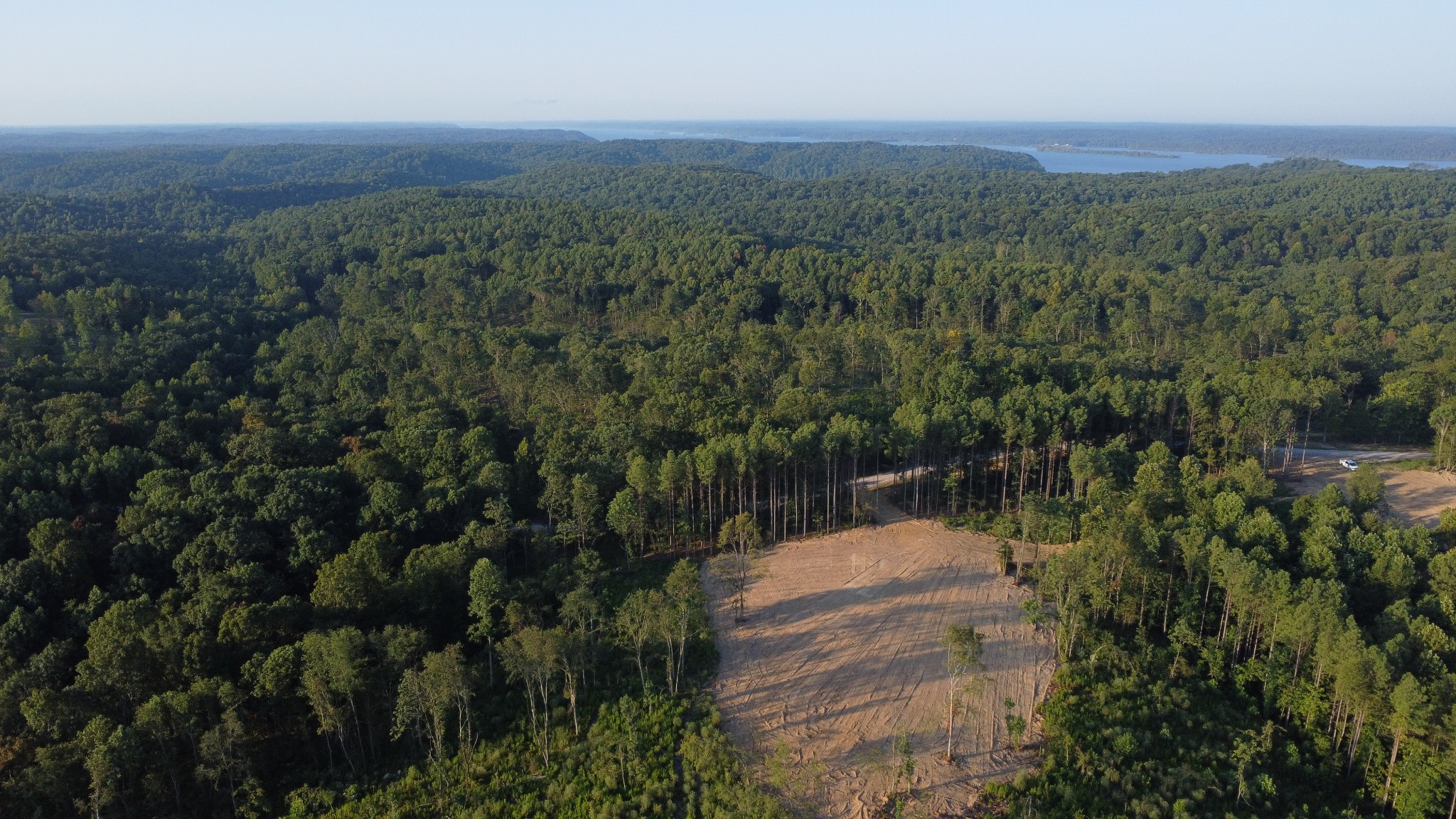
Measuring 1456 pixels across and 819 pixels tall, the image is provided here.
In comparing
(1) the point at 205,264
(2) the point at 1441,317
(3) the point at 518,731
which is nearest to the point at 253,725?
(3) the point at 518,731

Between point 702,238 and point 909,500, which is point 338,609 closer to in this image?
point 909,500

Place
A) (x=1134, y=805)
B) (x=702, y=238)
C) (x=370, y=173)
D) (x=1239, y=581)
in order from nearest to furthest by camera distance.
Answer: (x=1134, y=805)
(x=1239, y=581)
(x=702, y=238)
(x=370, y=173)

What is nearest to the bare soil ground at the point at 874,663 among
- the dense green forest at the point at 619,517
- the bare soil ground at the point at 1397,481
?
the dense green forest at the point at 619,517

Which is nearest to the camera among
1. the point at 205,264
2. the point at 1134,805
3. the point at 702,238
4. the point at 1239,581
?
the point at 1134,805

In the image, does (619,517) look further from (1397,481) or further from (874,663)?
(1397,481)

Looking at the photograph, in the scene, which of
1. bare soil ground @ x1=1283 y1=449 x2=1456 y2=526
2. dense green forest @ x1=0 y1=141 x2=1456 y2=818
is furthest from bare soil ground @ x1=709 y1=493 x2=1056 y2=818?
bare soil ground @ x1=1283 y1=449 x2=1456 y2=526

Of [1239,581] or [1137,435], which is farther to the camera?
[1137,435]

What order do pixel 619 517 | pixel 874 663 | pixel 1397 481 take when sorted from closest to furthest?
pixel 874 663 < pixel 619 517 < pixel 1397 481

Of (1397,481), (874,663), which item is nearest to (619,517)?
(874,663)
